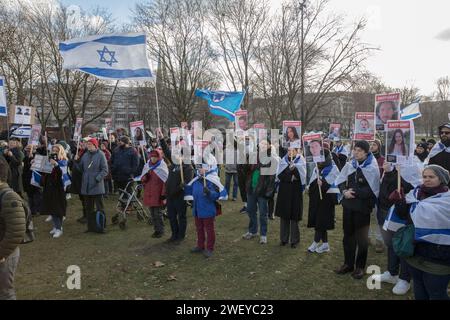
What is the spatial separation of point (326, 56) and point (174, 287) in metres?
22.4

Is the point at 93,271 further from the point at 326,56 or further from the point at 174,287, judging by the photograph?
the point at 326,56

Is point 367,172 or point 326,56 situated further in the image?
point 326,56

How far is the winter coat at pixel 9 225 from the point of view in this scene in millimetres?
3236

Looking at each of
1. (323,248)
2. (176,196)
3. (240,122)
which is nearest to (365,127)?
(323,248)

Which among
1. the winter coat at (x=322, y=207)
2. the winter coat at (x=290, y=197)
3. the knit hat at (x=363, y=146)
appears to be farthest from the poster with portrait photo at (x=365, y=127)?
the winter coat at (x=290, y=197)

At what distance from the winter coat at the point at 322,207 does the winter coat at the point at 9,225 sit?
483 centimetres

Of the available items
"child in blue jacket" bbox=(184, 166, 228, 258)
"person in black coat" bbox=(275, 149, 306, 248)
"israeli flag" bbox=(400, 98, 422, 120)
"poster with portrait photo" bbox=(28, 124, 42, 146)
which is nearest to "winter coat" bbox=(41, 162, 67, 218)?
"poster with portrait photo" bbox=(28, 124, 42, 146)

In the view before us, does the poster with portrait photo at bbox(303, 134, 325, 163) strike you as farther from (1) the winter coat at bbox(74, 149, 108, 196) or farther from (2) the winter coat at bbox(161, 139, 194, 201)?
(1) the winter coat at bbox(74, 149, 108, 196)

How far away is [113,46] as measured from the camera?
318 inches

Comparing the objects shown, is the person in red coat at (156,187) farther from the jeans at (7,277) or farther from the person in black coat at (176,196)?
the jeans at (7,277)

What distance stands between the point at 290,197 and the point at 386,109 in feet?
7.64

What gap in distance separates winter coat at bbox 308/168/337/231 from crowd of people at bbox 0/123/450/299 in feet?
0.06

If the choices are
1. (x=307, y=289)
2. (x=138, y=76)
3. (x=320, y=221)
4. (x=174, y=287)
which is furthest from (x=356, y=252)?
(x=138, y=76)

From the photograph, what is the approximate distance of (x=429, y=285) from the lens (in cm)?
349
